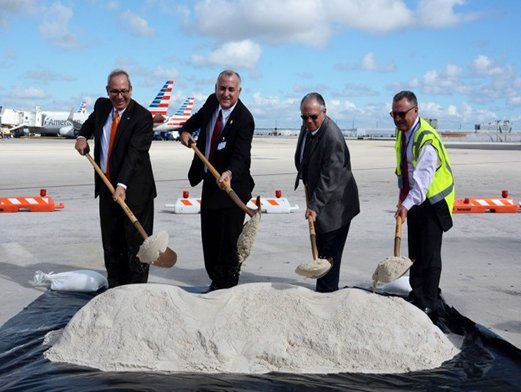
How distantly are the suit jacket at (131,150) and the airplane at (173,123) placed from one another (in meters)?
56.4

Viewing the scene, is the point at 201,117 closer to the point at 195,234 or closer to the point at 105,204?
the point at 105,204

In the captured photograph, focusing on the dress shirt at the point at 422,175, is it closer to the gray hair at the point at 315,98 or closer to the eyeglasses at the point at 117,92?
the gray hair at the point at 315,98

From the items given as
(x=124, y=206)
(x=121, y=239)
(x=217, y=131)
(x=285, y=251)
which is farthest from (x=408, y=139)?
(x=285, y=251)

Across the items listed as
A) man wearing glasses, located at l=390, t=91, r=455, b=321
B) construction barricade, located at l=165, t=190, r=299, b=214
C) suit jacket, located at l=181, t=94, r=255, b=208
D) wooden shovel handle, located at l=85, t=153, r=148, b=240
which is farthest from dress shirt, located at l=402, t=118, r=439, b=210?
construction barricade, located at l=165, t=190, r=299, b=214

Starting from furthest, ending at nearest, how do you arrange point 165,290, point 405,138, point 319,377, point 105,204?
point 105,204, point 405,138, point 165,290, point 319,377

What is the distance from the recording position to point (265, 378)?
141 inches

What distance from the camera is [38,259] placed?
22.7ft

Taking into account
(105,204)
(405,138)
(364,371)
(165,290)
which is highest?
(405,138)

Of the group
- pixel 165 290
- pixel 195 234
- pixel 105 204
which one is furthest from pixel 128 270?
pixel 195 234

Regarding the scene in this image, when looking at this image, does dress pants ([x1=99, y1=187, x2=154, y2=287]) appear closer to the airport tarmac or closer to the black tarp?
the airport tarmac

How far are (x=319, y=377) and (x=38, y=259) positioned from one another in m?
4.26

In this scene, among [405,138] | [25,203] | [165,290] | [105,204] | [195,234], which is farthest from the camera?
[25,203]

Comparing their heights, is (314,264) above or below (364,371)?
above

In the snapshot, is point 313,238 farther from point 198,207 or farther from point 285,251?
point 198,207
